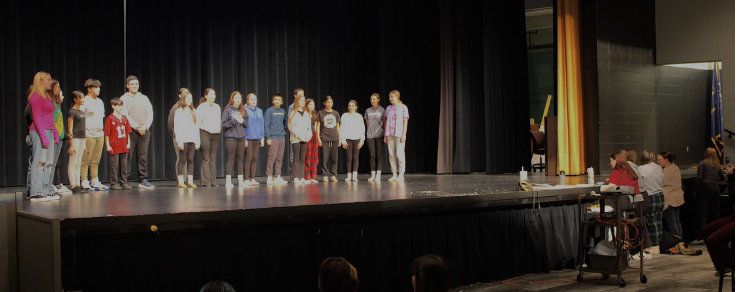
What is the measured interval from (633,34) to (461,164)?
381cm

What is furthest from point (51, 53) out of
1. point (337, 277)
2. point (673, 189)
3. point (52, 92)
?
point (337, 277)

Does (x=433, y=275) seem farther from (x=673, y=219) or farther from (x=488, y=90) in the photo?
(x=488, y=90)

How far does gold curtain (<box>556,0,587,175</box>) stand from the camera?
41.0ft

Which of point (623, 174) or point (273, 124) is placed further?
point (273, 124)

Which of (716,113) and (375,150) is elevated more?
(716,113)

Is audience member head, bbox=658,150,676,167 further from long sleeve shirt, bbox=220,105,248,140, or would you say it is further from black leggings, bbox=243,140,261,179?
long sleeve shirt, bbox=220,105,248,140

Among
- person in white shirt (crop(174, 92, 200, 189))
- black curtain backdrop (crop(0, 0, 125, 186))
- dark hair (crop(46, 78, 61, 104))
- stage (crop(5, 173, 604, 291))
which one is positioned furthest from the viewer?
black curtain backdrop (crop(0, 0, 125, 186))

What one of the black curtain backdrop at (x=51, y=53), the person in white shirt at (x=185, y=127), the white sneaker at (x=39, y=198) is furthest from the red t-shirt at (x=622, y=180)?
the black curtain backdrop at (x=51, y=53)

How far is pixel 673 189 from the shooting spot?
31.5 ft

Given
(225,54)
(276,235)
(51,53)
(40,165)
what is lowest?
(276,235)

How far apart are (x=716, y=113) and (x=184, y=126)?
10.2 meters

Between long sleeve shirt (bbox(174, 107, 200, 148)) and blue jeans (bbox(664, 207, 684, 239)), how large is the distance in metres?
6.21

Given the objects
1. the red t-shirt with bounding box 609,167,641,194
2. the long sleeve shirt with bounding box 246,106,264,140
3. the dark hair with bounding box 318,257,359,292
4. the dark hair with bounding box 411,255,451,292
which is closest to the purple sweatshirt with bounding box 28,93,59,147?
the long sleeve shirt with bounding box 246,106,264,140

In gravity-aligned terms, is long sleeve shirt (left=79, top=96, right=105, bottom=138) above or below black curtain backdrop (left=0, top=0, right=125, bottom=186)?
below
